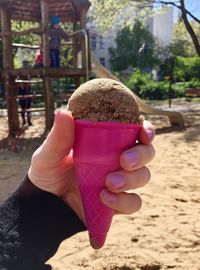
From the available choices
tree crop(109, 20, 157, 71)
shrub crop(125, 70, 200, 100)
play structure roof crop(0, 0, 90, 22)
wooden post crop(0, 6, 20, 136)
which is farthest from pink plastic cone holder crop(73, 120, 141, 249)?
tree crop(109, 20, 157, 71)

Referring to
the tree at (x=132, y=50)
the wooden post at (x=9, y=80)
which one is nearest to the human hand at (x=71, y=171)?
the wooden post at (x=9, y=80)

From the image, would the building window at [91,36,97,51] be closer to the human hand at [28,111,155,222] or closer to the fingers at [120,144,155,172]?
the human hand at [28,111,155,222]

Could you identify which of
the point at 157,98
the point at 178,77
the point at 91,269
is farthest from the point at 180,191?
the point at 178,77

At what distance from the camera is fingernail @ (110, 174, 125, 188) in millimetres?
856

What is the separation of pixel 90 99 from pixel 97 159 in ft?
0.42

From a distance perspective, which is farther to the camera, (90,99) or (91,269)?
(91,269)

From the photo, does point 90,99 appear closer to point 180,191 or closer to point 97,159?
point 97,159

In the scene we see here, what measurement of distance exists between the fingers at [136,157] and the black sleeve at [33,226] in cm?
35

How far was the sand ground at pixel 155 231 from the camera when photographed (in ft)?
8.56

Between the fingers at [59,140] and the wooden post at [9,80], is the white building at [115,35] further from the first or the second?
the fingers at [59,140]

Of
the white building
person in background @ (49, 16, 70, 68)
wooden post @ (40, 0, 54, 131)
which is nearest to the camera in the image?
wooden post @ (40, 0, 54, 131)

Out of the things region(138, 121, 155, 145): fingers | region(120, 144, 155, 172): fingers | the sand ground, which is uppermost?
region(138, 121, 155, 145): fingers

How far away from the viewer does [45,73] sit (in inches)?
304

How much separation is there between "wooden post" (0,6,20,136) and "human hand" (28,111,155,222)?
22.8 ft
